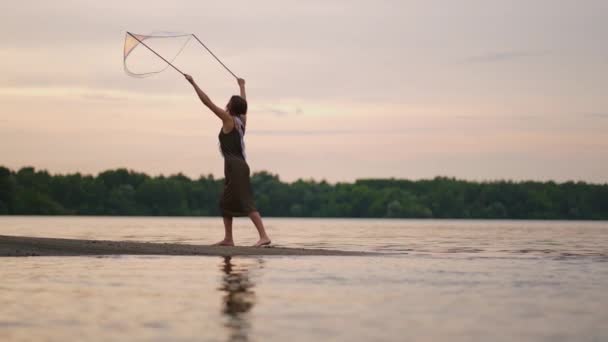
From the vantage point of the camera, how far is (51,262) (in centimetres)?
1443

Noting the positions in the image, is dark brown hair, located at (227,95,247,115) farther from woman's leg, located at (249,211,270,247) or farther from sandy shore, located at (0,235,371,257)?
sandy shore, located at (0,235,371,257)

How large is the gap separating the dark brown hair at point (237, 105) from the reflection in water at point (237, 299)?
361 centimetres

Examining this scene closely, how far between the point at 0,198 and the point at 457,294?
11289 centimetres

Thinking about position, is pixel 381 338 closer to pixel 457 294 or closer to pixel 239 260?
pixel 457 294

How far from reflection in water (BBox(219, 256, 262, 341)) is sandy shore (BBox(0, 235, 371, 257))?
2.50 m

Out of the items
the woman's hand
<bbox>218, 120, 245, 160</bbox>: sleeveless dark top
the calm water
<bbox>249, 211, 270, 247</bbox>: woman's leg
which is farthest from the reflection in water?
<bbox>218, 120, 245, 160</bbox>: sleeveless dark top

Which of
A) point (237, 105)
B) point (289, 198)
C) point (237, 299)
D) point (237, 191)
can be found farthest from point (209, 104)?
point (289, 198)

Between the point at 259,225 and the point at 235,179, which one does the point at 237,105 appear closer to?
the point at 235,179

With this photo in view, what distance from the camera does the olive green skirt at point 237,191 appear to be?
689 inches

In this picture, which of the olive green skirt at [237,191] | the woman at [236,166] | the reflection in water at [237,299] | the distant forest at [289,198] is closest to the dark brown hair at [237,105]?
the woman at [236,166]

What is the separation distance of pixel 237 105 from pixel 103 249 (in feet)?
9.56

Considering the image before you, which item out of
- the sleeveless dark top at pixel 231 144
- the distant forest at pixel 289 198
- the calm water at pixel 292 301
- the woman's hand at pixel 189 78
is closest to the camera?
the calm water at pixel 292 301

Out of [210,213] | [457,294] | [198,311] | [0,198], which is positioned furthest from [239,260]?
[210,213]

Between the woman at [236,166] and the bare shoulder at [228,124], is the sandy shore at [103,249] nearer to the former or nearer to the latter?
the woman at [236,166]
